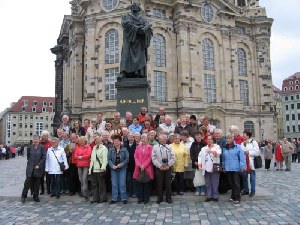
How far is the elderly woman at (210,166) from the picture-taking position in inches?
356

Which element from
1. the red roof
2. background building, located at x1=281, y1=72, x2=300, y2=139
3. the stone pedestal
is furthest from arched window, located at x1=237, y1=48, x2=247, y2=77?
the red roof

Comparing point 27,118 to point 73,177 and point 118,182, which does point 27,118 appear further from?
point 118,182

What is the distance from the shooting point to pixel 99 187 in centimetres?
939

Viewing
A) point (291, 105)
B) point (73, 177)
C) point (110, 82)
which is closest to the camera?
point (73, 177)

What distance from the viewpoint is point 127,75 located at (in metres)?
13.7

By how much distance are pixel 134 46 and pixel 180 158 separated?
19.2 feet

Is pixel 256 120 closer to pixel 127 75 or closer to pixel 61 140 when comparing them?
pixel 127 75

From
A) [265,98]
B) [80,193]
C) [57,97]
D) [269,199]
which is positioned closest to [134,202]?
[80,193]

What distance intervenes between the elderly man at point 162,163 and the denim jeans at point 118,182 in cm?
87

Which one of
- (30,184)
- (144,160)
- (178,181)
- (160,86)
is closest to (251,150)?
(178,181)

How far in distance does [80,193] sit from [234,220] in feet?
15.4

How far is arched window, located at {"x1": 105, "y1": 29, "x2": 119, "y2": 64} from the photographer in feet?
115

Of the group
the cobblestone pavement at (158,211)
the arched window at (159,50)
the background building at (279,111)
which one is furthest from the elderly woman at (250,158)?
the background building at (279,111)

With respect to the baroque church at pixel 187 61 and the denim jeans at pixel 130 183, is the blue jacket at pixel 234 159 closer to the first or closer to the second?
the denim jeans at pixel 130 183
